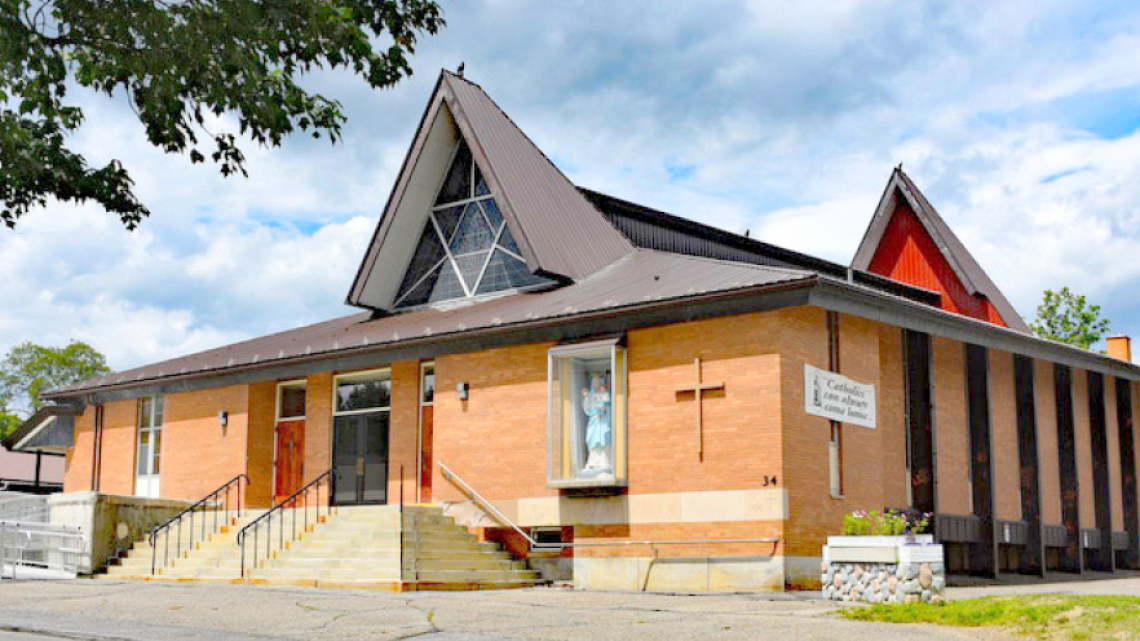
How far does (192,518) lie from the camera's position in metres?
25.1

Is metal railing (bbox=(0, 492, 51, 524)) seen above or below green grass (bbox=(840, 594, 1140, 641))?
above

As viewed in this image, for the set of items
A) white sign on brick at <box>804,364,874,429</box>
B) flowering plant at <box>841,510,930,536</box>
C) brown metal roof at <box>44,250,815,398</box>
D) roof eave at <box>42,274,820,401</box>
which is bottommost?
flowering plant at <box>841,510,930,536</box>

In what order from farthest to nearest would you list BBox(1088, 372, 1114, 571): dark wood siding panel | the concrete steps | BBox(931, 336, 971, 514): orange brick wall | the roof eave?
BBox(1088, 372, 1114, 571): dark wood siding panel, BBox(931, 336, 971, 514): orange brick wall, the concrete steps, the roof eave

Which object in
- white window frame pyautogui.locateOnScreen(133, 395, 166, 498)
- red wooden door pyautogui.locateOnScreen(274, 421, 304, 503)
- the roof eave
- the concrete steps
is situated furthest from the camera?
white window frame pyautogui.locateOnScreen(133, 395, 166, 498)

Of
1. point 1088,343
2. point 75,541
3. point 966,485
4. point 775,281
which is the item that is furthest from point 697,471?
point 1088,343

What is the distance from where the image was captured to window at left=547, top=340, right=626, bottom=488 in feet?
68.5

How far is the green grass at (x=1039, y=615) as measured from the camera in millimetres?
11906

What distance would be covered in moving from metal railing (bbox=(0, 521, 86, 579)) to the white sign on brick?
13.9 metres

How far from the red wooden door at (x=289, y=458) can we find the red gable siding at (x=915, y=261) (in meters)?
15.7

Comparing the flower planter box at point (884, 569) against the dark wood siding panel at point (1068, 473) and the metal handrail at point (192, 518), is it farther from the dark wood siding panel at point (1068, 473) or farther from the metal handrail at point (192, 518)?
the metal handrail at point (192, 518)

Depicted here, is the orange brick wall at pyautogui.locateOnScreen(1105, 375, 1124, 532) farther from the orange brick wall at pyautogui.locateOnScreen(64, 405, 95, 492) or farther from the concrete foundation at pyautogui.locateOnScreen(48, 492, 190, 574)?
the orange brick wall at pyautogui.locateOnScreen(64, 405, 95, 492)

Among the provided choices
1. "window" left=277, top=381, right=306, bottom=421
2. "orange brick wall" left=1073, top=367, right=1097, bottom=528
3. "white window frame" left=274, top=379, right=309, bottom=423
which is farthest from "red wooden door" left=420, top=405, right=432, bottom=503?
"orange brick wall" left=1073, top=367, right=1097, bottom=528

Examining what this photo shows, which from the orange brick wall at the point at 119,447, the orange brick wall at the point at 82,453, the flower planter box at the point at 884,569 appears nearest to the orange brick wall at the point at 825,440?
the flower planter box at the point at 884,569

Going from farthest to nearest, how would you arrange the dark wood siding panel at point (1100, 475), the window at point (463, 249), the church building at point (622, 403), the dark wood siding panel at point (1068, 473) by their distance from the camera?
1. the dark wood siding panel at point (1100, 475)
2. the dark wood siding panel at point (1068, 473)
3. the window at point (463, 249)
4. the church building at point (622, 403)
